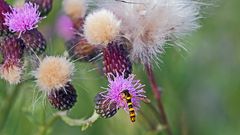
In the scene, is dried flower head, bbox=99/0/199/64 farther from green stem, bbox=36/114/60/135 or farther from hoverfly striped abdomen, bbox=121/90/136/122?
green stem, bbox=36/114/60/135

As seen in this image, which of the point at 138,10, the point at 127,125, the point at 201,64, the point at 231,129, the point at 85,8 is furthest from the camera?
the point at 201,64

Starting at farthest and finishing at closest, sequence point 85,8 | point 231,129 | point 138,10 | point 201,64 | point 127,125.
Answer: point 201,64
point 231,129
point 127,125
point 85,8
point 138,10

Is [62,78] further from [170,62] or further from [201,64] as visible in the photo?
[201,64]

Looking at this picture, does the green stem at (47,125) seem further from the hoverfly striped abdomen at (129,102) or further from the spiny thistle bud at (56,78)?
the hoverfly striped abdomen at (129,102)

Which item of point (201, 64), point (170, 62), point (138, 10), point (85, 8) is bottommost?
point (138, 10)

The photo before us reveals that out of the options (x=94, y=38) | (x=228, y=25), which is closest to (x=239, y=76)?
(x=228, y=25)

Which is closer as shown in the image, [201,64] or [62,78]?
[62,78]

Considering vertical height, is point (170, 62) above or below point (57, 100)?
above
